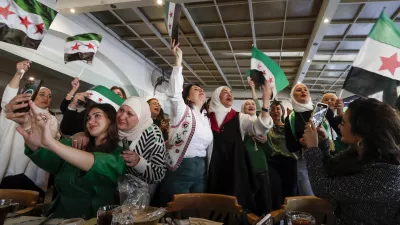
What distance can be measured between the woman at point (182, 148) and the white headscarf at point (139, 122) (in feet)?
0.73

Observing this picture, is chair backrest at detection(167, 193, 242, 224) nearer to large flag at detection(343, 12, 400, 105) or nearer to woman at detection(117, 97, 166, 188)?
woman at detection(117, 97, 166, 188)

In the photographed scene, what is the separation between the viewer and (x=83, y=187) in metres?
1.28

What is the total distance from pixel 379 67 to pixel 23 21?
269cm

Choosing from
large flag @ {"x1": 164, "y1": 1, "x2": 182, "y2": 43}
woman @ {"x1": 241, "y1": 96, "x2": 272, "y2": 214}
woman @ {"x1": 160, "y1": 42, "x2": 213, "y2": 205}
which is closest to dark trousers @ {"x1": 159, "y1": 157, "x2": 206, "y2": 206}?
A: woman @ {"x1": 160, "y1": 42, "x2": 213, "y2": 205}

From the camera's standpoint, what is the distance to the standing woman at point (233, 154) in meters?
2.16

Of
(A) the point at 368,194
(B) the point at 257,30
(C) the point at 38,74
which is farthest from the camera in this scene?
(B) the point at 257,30

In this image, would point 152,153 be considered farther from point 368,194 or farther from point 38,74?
point 38,74

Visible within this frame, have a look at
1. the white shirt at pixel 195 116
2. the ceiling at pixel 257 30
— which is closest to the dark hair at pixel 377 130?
the white shirt at pixel 195 116

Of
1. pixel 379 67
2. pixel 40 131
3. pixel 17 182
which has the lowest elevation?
pixel 17 182

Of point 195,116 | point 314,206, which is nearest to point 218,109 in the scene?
point 195,116

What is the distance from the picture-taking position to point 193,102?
2191 mm

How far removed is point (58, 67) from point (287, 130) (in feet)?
15.0

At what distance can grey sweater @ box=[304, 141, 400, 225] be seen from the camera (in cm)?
105

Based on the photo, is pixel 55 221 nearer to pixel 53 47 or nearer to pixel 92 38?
pixel 92 38
